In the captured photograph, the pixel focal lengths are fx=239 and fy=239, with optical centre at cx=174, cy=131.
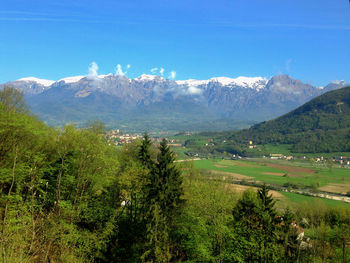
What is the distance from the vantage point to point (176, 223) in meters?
32.3

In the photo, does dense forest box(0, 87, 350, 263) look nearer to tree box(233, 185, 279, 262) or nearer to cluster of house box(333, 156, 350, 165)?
tree box(233, 185, 279, 262)

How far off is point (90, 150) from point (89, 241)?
1038 centimetres

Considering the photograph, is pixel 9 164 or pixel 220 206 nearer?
pixel 9 164

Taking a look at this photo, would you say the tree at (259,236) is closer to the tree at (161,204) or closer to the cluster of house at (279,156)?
the tree at (161,204)

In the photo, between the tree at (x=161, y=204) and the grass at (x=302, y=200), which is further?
the grass at (x=302, y=200)

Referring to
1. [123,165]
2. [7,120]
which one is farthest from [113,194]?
[7,120]

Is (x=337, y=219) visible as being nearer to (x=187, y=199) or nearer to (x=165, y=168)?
(x=187, y=199)

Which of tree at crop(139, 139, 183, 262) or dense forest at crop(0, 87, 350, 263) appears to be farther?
tree at crop(139, 139, 183, 262)

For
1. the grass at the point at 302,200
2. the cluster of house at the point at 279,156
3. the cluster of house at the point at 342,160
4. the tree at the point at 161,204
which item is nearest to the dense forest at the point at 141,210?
the tree at the point at 161,204

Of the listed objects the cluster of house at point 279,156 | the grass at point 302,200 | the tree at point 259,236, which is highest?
the tree at point 259,236

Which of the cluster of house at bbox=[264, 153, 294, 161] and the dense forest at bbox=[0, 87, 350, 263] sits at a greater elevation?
the dense forest at bbox=[0, 87, 350, 263]

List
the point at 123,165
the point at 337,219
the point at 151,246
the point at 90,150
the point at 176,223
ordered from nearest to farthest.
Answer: the point at 151,246
the point at 90,150
the point at 176,223
the point at 123,165
the point at 337,219

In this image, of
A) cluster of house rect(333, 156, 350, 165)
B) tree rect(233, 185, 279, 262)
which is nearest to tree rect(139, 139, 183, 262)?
tree rect(233, 185, 279, 262)

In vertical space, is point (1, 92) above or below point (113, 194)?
above
